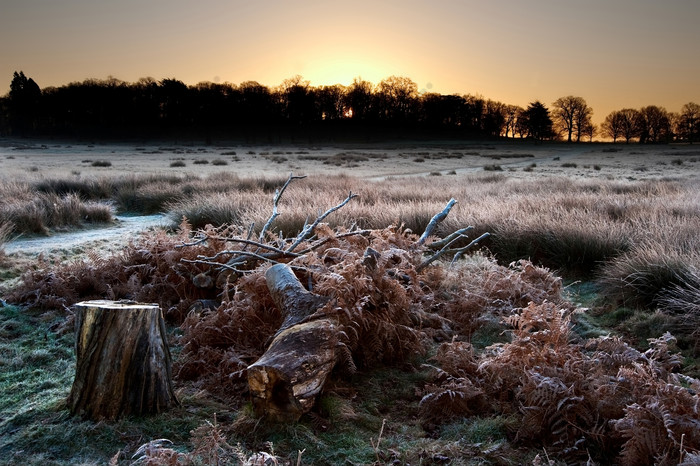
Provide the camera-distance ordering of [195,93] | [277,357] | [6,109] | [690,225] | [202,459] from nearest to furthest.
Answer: [202,459]
[277,357]
[690,225]
[6,109]
[195,93]

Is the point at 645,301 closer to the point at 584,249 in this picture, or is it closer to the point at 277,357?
the point at 584,249

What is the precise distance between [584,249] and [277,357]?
496 cm

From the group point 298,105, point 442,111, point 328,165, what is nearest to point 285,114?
point 298,105

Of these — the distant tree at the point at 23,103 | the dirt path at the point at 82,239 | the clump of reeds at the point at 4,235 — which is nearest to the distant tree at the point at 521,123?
the distant tree at the point at 23,103

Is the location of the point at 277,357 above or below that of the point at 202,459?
above

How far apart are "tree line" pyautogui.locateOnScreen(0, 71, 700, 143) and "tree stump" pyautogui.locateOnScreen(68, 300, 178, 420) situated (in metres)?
74.3

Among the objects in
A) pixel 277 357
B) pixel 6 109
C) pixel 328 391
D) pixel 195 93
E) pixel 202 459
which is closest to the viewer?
pixel 202 459

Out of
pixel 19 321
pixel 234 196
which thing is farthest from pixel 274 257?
pixel 234 196

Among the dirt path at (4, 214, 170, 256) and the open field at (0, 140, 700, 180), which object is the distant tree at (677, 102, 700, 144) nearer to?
the open field at (0, 140, 700, 180)

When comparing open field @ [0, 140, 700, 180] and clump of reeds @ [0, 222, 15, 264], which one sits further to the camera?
open field @ [0, 140, 700, 180]

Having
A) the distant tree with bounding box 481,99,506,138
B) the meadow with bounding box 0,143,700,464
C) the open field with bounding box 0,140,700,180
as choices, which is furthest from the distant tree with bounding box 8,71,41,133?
the meadow with bounding box 0,143,700,464

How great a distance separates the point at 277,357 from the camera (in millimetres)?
2857

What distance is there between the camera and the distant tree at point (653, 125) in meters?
72.9

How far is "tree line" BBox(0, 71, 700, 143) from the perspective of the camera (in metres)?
76.1
